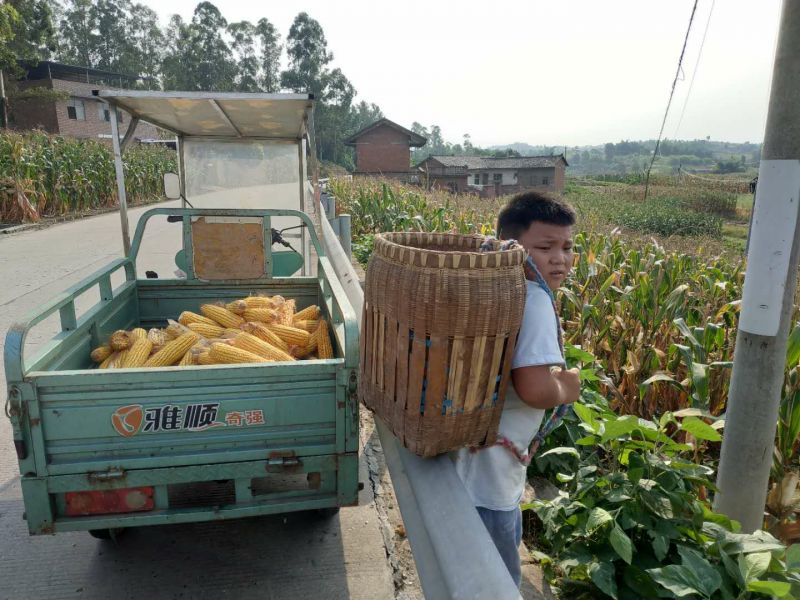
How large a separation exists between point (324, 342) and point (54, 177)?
60.0ft

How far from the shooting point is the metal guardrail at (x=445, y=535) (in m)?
1.26

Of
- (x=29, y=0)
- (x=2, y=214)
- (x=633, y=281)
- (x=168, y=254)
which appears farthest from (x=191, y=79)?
(x=633, y=281)

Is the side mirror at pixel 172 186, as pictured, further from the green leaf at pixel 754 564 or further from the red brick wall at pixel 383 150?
the red brick wall at pixel 383 150

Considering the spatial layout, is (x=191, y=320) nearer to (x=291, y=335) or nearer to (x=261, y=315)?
(x=261, y=315)

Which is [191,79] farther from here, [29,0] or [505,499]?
[505,499]

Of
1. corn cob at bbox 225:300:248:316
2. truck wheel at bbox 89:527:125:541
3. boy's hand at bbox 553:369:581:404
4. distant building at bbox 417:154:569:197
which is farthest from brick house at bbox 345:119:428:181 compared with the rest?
boy's hand at bbox 553:369:581:404

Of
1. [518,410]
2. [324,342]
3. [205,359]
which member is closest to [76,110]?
[324,342]

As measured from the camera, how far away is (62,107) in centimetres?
3722

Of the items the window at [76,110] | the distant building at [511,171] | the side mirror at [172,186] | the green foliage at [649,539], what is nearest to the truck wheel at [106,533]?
the green foliage at [649,539]

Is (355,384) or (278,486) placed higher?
(355,384)

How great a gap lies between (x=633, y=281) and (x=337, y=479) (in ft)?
15.6

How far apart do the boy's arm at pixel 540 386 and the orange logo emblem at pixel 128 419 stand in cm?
164

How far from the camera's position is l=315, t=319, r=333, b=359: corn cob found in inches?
133

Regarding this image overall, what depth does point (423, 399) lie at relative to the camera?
5.40 ft
